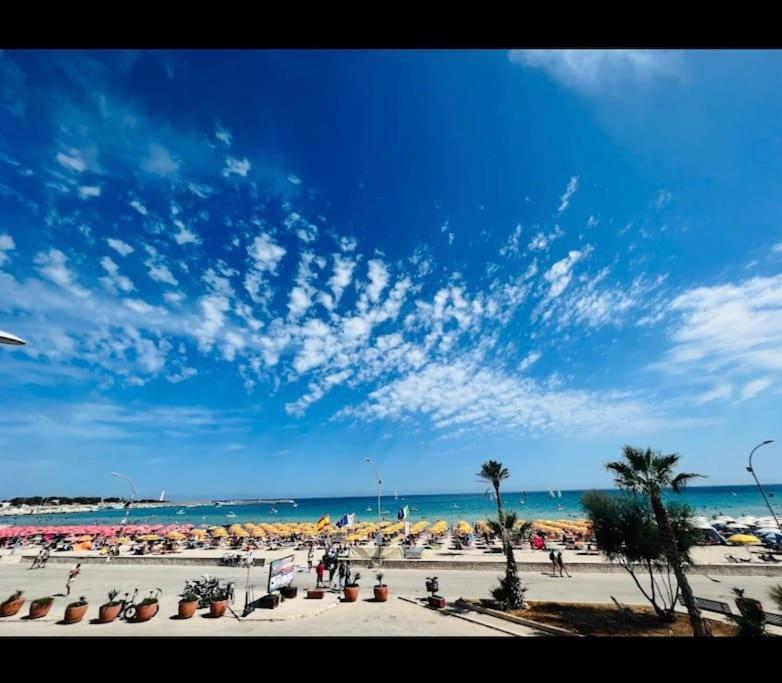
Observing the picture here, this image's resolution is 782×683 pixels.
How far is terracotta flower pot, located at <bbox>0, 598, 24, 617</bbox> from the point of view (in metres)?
12.6

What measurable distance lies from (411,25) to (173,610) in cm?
1816

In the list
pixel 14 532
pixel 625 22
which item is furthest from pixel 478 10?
pixel 14 532

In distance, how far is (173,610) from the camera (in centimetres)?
1370

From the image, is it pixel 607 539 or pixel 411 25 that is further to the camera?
pixel 607 539

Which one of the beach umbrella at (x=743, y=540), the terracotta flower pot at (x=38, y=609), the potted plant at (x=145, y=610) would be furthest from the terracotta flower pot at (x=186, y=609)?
the beach umbrella at (x=743, y=540)

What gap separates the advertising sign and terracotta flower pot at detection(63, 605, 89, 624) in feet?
19.2

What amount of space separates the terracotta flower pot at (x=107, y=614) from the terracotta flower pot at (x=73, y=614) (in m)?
0.57

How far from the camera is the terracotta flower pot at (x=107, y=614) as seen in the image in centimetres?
1212

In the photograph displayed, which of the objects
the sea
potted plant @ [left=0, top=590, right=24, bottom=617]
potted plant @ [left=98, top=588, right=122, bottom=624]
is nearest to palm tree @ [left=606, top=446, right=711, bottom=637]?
potted plant @ [left=98, top=588, right=122, bottom=624]

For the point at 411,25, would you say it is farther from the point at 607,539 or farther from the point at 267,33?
the point at 607,539

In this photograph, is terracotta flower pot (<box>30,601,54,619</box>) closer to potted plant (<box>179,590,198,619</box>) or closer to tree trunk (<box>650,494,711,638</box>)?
potted plant (<box>179,590,198,619</box>)

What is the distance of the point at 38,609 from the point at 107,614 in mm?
2476

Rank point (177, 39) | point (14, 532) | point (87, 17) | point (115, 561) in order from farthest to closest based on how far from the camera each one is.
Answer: point (14, 532) → point (115, 561) → point (177, 39) → point (87, 17)
